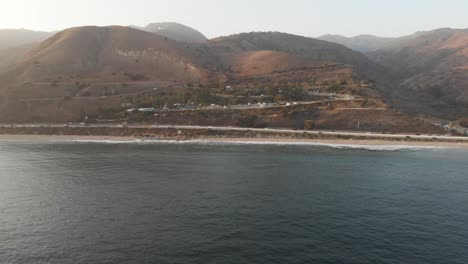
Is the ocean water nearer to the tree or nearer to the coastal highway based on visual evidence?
the coastal highway

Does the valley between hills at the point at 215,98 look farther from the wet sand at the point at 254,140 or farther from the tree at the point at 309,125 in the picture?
the wet sand at the point at 254,140

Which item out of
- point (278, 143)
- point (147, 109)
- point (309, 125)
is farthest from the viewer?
point (147, 109)

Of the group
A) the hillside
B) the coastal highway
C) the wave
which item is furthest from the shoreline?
the hillside

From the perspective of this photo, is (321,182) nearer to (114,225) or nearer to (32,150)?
(114,225)

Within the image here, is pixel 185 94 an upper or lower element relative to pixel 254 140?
upper

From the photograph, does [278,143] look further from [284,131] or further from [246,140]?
[284,131]

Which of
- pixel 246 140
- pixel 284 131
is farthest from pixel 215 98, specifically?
pixel 246 140

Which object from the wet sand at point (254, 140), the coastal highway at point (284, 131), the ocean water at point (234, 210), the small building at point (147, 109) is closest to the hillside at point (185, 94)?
the small building at point (147, 109)
